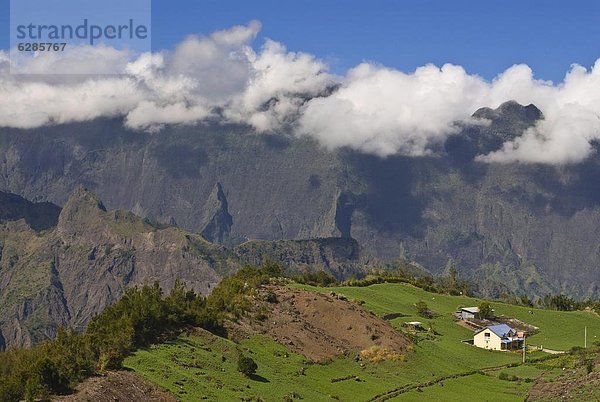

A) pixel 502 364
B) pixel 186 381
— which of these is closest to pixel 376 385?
pixel 186 381

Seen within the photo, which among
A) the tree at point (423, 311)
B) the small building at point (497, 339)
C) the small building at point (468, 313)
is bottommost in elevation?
the small building at point (497, 339)

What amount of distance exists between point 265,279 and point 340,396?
1678 inches

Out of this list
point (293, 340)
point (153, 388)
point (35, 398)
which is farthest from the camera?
point (293, 340)

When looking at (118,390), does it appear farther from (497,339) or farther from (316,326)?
(497,339)

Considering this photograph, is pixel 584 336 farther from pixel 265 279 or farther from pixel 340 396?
pixel 340 396

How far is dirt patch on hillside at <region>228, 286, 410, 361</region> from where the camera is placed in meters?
97.5

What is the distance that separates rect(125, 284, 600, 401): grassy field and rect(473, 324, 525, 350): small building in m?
3.19

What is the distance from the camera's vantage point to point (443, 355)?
112938 millimetres

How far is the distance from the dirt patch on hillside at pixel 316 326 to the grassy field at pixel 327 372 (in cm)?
227

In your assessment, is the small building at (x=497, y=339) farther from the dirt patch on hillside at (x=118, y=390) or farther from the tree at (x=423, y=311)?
the dirt patch on hillside at (x=118, y=390)

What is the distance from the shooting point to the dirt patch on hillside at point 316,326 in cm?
9750

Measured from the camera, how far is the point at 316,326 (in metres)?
105

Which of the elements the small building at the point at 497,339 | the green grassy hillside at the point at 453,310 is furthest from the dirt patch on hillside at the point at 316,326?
the small building at the point at 497,339

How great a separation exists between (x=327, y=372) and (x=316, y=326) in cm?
1471
